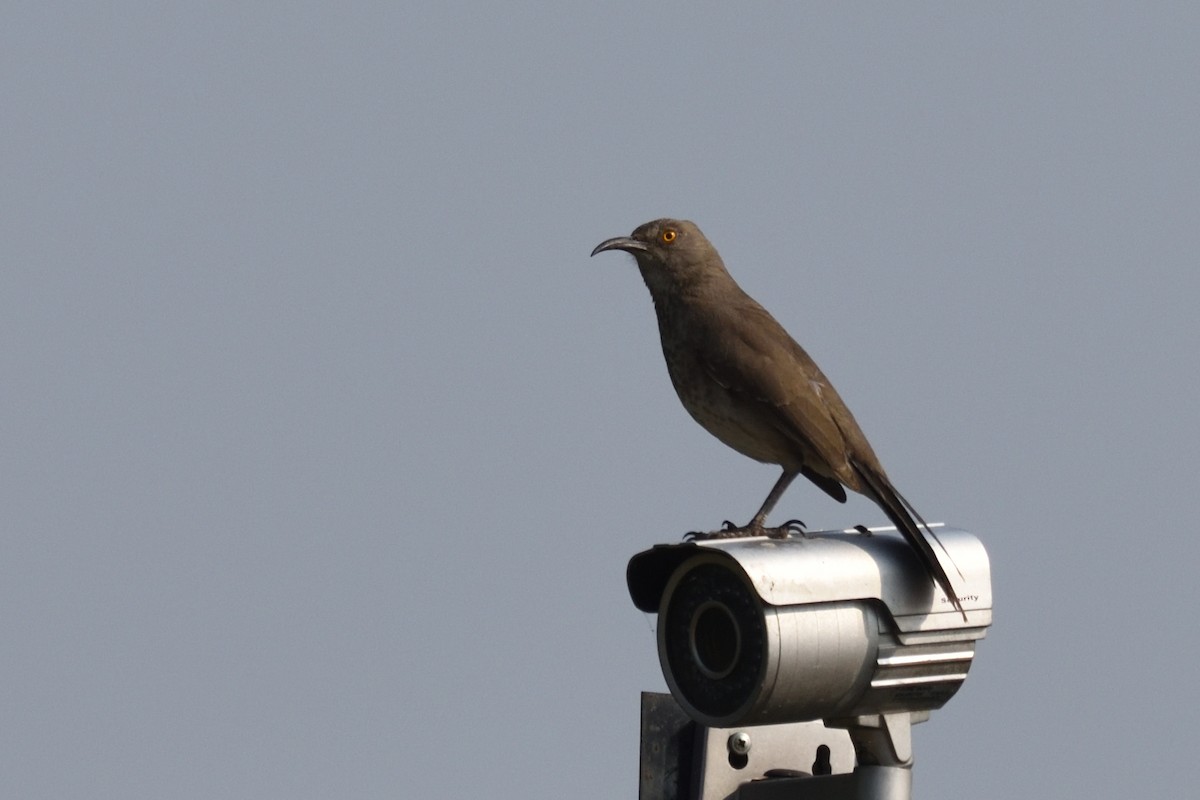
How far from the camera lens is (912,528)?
532 centimetres

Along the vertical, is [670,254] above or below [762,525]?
above

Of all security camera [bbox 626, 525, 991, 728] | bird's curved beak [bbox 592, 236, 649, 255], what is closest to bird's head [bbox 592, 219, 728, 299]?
bird's curved beak [bbox 592, 236, 649, 255]

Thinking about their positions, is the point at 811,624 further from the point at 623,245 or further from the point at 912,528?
the point at 623,245

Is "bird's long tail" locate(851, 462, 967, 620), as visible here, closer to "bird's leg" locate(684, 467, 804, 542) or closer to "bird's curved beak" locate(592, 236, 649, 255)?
"bird's leg" locate(684, 467, 804, 542)

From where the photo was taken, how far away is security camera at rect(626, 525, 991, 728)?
492 cm

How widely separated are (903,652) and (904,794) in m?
0.49

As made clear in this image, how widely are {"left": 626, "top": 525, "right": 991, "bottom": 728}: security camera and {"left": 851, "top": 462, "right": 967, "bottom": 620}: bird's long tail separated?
0.03 meters

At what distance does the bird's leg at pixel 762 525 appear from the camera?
21.1 ft

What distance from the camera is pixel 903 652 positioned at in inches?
202

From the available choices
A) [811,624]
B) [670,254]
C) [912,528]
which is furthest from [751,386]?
[811,624]

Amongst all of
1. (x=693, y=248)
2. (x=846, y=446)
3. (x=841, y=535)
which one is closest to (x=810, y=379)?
(x=846, y=446)

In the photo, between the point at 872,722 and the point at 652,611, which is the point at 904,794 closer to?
the point at 872,722

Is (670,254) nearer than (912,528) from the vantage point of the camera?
No

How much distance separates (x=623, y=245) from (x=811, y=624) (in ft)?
10.6
